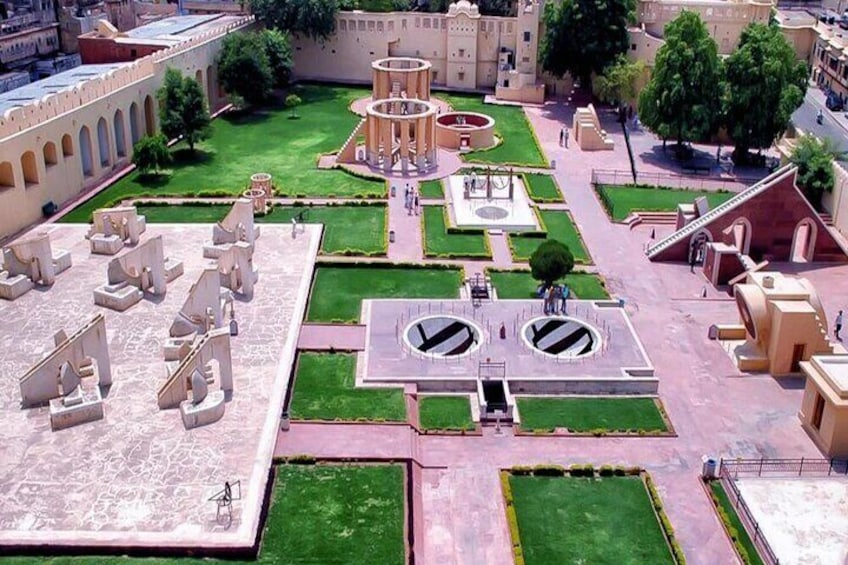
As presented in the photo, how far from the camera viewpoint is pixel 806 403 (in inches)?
1218

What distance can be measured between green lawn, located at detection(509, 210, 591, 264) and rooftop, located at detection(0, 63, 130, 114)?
26876 mm

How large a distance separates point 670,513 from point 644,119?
129 ft

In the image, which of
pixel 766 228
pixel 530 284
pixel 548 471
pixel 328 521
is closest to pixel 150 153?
pixel 530 284

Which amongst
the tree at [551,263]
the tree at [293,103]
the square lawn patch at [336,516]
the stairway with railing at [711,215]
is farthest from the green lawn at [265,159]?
the square lawn patch at [336,516]

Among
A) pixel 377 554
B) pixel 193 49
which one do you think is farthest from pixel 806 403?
pixel 193 49

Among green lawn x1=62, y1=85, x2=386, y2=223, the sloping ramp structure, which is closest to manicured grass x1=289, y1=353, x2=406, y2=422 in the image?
the sloping ramp structure

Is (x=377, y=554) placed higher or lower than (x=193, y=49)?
lower

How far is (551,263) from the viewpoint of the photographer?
36719mm

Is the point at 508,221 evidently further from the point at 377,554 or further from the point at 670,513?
the point at 377,554

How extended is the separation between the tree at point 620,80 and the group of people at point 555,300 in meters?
34.1

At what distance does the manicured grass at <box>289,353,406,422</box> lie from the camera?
100 feet

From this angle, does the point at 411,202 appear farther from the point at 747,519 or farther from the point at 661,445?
the point at 747,519

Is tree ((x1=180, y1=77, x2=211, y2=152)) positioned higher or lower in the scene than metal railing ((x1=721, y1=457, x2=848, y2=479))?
higher

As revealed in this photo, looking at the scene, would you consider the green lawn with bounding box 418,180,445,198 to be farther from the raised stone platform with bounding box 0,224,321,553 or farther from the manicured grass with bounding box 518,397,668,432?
the manicured grass with bounding box 518,397,668,432
